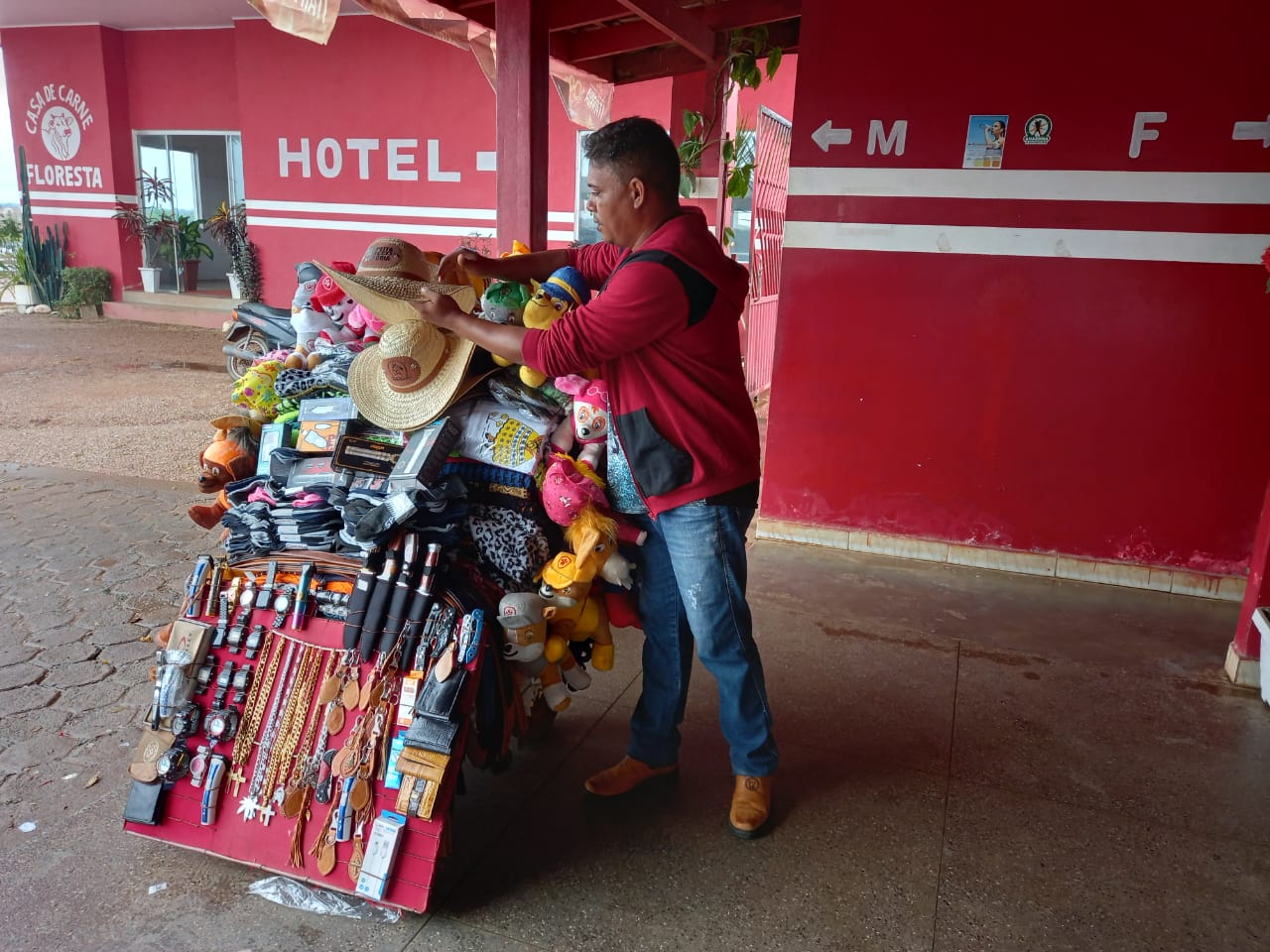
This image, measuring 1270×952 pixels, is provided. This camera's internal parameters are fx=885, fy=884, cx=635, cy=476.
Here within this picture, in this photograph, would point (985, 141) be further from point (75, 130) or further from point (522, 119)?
point (75, 130)

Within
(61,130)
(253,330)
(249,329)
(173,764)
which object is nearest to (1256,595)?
(173,764)

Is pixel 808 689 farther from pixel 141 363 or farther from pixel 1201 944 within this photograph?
pixel 141 363

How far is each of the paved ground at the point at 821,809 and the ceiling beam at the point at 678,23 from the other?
8.42 feet

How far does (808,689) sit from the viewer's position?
3117 millimetres

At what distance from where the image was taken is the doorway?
12.2 meters

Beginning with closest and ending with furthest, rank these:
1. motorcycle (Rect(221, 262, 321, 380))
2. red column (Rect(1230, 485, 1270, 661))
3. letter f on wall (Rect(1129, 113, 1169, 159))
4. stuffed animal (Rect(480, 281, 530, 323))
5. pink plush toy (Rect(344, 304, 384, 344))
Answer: stuffed animal (Rect(480, 281, 530, 323)) < pink plush toy (Rect(344, 304, 384, 344)) < red column (Rect(1230, 485, 1270, 661)) < letter f on wall (Rect(1129, 113, 1169, 159)) < motorcycle (Rect(221, 262, 321, 380))

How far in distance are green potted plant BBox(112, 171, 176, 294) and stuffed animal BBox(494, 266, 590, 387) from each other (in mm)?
12182

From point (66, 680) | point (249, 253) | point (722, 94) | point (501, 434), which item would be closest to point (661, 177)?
point (501, 434)

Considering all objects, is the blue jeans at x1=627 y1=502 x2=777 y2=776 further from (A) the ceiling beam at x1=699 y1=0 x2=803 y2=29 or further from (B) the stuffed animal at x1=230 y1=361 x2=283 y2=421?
(A) the ceiling beam at x1=699 y1=0 x2=803 y2=29

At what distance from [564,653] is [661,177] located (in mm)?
1205

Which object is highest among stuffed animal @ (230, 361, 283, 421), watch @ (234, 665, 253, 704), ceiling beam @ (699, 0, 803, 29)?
ceiling beam @ (699, 0, 803, 29)

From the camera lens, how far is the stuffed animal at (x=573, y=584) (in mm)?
2100

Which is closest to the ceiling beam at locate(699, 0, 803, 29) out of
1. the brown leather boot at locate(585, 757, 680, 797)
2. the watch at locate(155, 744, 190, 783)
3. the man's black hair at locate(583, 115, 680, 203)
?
the man's black hair at locate(583, 115, 680, 203)

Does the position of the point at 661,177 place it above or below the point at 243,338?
above
